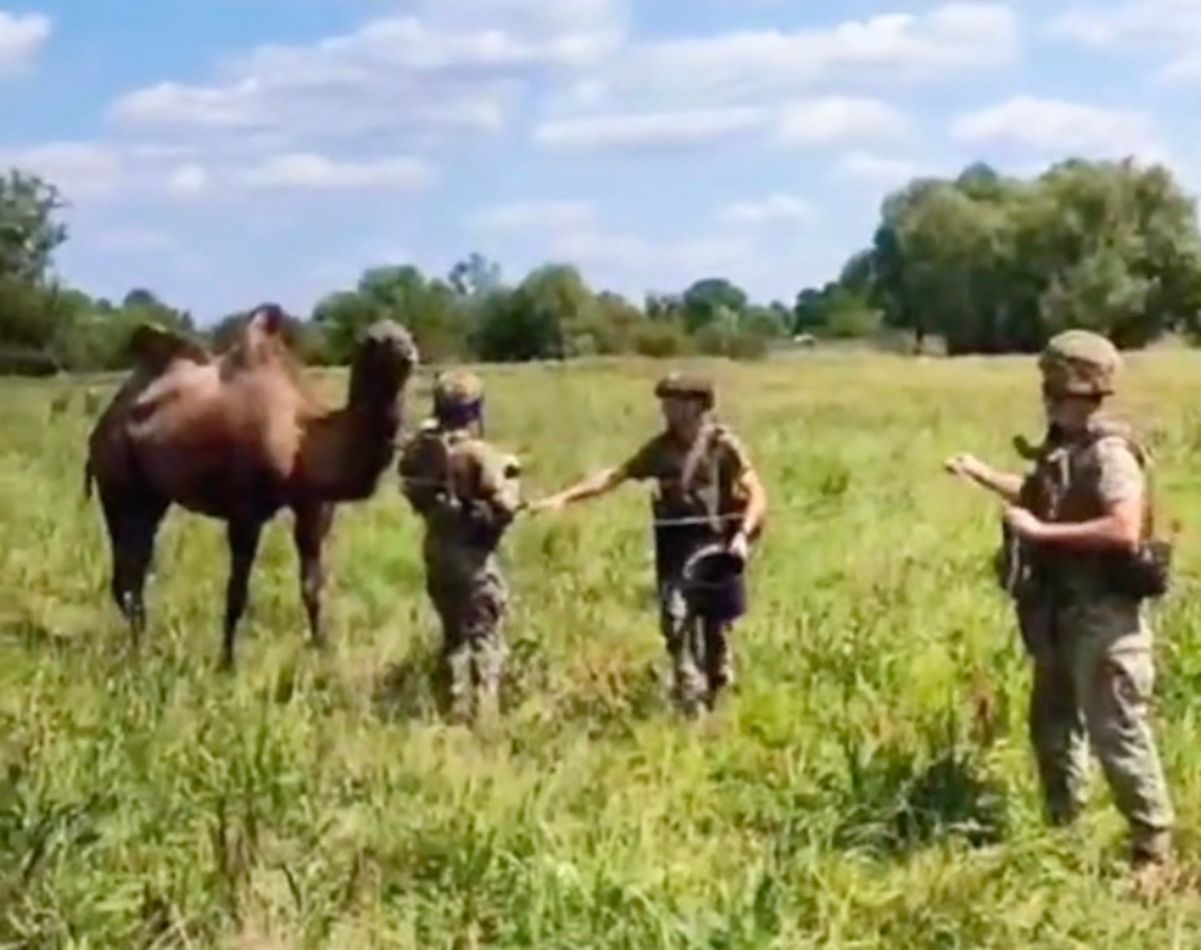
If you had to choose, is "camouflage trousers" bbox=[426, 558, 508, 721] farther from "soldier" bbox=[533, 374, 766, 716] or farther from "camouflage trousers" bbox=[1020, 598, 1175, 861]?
"camouflage trousers" bbox=[1020, 598, 1175, 861]

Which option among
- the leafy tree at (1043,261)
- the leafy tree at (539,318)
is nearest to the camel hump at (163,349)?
the leafy tree at (539,318)

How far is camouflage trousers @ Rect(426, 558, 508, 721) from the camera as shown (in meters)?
9.60

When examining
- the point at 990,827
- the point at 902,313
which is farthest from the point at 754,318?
the point at 990,827

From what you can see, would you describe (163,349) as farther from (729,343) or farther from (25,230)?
(729,343)

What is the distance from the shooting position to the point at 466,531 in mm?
9719

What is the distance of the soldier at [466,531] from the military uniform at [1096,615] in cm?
255

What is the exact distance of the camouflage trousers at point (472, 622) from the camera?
31.5ft

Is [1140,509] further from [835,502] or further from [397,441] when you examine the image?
[835,502]

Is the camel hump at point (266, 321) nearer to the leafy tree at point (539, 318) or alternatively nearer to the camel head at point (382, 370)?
Result: the camel head at point (382, 370)

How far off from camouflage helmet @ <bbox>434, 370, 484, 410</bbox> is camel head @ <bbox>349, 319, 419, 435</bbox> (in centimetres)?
147

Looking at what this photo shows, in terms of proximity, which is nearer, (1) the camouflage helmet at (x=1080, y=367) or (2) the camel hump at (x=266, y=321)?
(1) the camouflage helmet at (x=1080, y=367)

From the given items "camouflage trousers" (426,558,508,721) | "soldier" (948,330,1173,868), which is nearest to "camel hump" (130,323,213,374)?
"camouflage trousers" (426,558,508,721)

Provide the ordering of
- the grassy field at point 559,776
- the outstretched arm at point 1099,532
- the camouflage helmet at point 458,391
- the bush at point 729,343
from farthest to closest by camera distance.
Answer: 1. the bush at point 729,343
2. the camouflage helmet at point 458,391
3. the outstretched arm at point 1099,532
4. the grassy field at point 559,776

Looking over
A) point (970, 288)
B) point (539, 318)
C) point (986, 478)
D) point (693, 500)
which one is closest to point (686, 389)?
point (693, 500)
